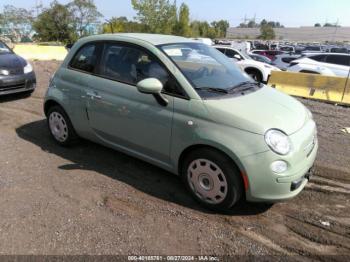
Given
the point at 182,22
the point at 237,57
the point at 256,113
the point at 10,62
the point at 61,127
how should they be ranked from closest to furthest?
the point at 256,113
the point at 61,127
the point at 10,62
the point at 237,57
the point at 182,22

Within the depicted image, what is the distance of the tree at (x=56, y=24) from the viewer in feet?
140

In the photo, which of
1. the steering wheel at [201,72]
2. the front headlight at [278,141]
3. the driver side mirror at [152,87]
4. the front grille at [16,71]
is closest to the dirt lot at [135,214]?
the front headlight at [278,141]

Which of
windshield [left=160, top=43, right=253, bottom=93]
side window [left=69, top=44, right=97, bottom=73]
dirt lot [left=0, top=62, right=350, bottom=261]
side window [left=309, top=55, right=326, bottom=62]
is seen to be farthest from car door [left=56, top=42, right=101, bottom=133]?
side window [left=309, top=55, right=326, bottom=62]

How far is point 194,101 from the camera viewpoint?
11.2 feet

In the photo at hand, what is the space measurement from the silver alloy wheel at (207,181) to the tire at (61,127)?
87.3 inches

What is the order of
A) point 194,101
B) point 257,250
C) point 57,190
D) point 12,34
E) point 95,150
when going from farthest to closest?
point 12,34 < point 95,150 < point 57,190 < point 194,101 < point 257,250

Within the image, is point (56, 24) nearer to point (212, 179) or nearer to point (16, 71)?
point (16, 71)

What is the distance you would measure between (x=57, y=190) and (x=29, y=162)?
39.9 inches

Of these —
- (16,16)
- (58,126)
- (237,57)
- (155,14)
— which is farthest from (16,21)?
(58,126)

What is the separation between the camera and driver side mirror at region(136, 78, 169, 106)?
344cm

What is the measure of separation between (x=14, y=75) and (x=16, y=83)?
187mm

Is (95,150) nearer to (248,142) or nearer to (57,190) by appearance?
(57,190)

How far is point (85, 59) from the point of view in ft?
14.9

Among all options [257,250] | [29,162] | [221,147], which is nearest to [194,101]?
[221,147]
